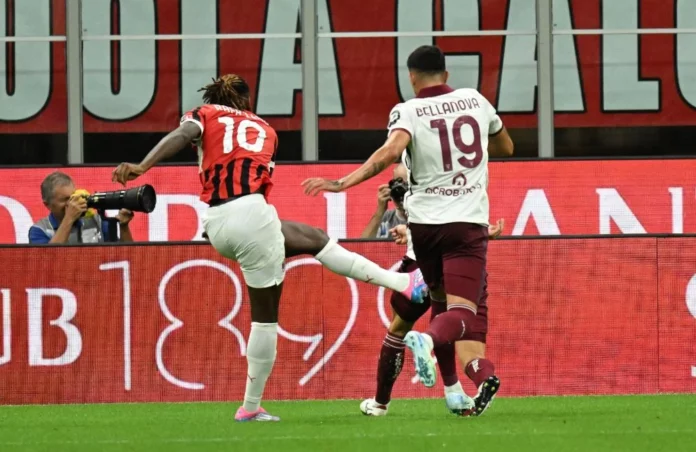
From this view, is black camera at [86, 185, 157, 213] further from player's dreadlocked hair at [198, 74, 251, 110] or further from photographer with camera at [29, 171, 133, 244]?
photographer with camera at [29, 171, 133, 244]

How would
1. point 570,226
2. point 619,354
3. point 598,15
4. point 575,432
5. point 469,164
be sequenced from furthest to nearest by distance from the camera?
1. point 598,15
2. point 570,226
3. point 619,354
4. point 469,164
5. point 575,432

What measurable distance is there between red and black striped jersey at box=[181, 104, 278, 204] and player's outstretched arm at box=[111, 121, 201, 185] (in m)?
0.07

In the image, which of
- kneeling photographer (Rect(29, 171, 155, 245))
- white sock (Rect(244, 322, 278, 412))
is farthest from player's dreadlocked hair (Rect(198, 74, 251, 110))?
kneeling photographer (Rect(29, 171, 155, 245))

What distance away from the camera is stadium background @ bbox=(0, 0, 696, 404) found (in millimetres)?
10828

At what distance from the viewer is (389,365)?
28.3ft

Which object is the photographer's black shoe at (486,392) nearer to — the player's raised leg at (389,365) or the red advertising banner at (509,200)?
the player's raised leg at (389,365)

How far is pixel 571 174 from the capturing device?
48.0 ft

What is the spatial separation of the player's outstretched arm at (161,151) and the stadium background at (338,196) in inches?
116

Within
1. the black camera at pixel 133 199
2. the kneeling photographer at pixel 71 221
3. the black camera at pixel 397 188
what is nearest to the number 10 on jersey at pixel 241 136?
the black camera at pixel 133 199

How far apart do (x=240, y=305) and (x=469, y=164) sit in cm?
348

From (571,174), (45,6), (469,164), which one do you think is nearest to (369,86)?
(571,174)

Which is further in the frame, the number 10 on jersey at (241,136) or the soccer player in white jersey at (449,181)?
the number 10 on jersey at (241,136)

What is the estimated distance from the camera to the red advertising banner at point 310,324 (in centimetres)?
1080

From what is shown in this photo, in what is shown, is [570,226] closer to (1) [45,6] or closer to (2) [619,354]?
(2) [619,354]
